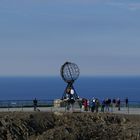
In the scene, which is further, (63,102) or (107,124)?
(63,102)

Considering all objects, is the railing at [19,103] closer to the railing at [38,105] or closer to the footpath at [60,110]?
the railing at [38,105]

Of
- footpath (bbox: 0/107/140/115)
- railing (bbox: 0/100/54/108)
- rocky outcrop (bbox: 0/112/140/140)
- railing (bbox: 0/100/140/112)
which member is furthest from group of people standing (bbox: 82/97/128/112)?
railing (bbox: 0/100/54/108)

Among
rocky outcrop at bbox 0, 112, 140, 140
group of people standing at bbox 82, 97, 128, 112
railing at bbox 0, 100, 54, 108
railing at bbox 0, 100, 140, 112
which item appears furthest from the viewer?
railing at bbox 0, 100, 54, 108

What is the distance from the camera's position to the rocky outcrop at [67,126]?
5203cm

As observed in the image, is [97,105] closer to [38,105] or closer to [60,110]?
[60,110]

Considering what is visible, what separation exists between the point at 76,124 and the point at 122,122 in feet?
11.9

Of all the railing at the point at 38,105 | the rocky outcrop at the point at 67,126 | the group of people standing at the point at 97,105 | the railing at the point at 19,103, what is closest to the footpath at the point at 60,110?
the railing at the point at 38,105

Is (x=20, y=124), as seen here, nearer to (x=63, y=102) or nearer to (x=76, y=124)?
(x=76, y=124)

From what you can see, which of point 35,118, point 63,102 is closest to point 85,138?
point 35,118

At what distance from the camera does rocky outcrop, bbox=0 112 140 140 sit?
52031 mm

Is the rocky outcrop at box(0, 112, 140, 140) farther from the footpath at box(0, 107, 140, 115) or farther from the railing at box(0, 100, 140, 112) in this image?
the railing at box(0, 100, 140, 112)

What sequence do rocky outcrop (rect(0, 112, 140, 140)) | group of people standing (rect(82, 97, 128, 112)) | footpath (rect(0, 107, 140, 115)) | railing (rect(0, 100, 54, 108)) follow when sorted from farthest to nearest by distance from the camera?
railing (rect(0, 100, 54, 108))
footpath (rect(0, 107, 140, 115))
group of people standing (rect(82, 97, 128, 112))
rocky outcrop (rect(0, 112, 140, 140))

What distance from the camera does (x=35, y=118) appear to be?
54219mm

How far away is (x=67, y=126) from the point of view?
5291cm
